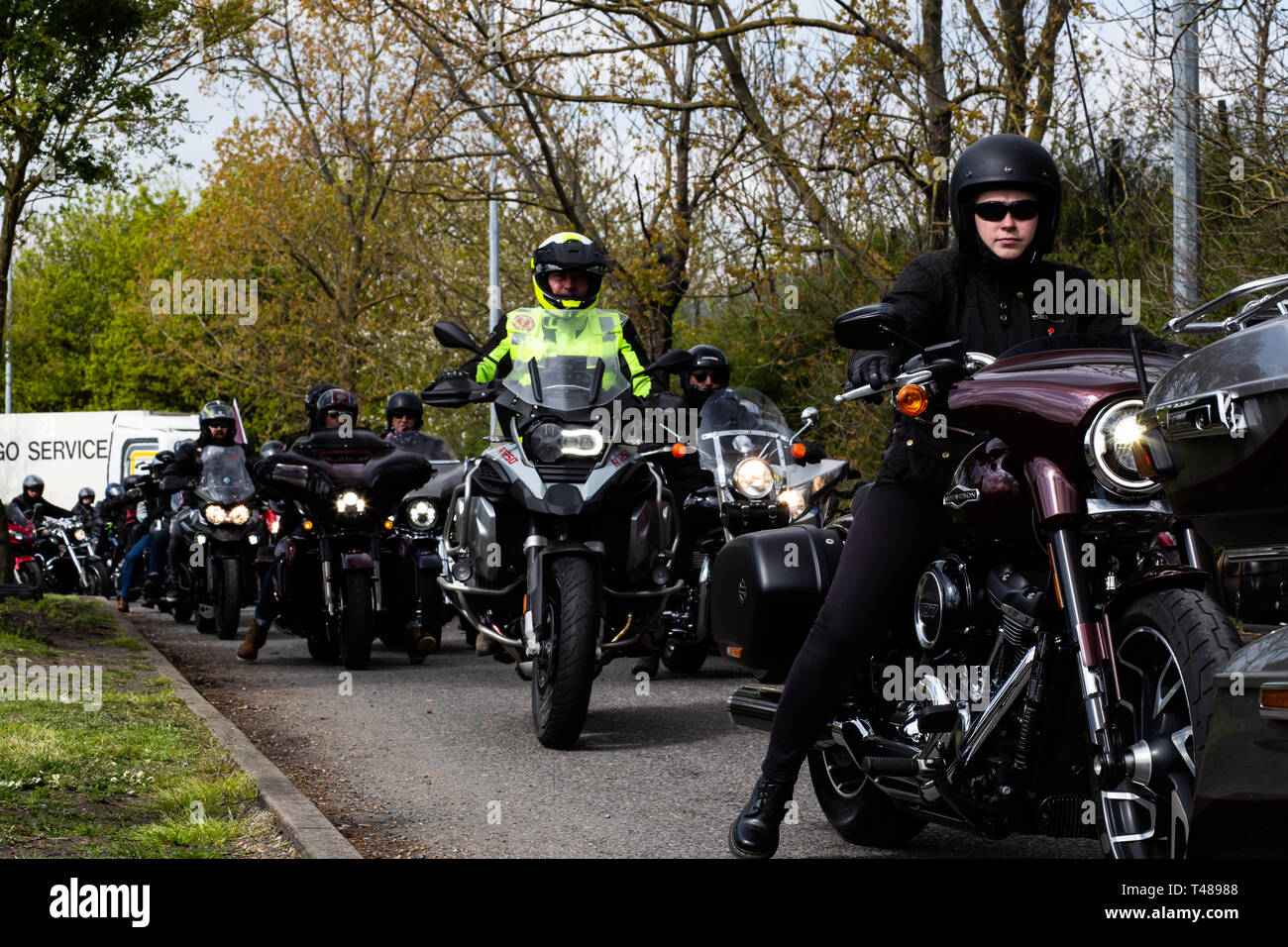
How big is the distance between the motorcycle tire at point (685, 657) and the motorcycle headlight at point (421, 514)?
7.18 ft

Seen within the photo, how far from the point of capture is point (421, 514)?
1153 centimetres

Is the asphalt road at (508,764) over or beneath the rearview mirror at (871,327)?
beneath

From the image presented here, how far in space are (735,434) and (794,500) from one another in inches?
22.9

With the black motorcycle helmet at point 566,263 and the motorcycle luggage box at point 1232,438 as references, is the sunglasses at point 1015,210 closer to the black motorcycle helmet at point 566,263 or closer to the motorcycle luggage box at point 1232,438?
the motorcycle luggage box at point 1232,438

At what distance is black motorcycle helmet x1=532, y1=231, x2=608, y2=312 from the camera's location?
306 inches

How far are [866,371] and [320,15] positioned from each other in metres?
30.2

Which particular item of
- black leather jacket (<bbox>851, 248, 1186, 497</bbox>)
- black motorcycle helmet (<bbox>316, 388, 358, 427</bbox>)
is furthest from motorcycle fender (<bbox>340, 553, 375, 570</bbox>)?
black leather jacket (<bbox>851, 248, 1186, 497</bbox>)

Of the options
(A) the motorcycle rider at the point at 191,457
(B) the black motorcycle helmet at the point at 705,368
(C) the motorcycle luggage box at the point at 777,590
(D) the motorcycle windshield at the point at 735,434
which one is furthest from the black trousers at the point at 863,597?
(A) the motorcycle rider at the point at 191,457

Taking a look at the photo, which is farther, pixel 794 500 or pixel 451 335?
pixel 794 500

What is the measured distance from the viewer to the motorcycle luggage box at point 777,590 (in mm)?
4680

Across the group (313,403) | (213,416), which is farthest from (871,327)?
(213,416)

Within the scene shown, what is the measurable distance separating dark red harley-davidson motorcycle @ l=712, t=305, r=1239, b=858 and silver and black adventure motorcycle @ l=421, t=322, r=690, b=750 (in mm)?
2669

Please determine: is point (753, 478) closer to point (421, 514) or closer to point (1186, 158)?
point (421, 514)
